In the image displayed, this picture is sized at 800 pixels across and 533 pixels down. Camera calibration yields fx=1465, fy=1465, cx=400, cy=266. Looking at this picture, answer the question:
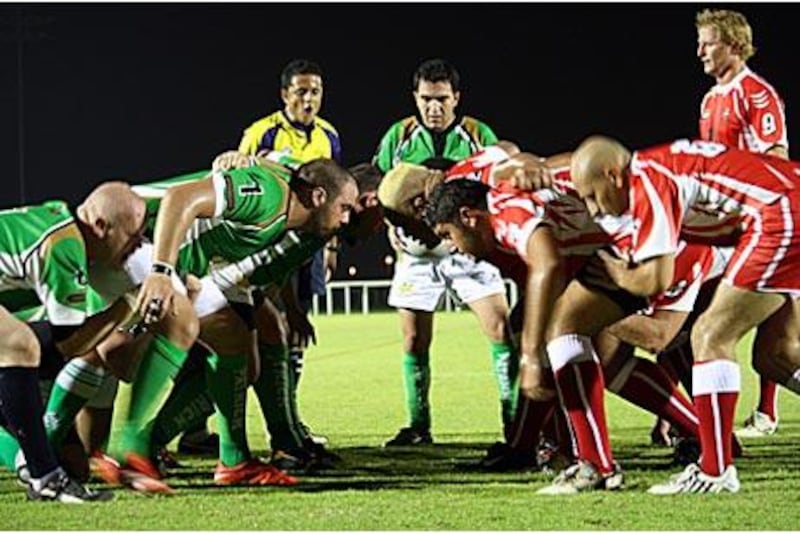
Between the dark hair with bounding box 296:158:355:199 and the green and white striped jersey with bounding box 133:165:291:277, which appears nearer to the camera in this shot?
the green and white striped jersey with bounding box 133:165:291:277

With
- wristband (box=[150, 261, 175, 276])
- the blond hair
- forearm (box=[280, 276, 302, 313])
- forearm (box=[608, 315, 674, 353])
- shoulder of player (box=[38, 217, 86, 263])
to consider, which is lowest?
forearm (box=[280, 276, 302, 313])

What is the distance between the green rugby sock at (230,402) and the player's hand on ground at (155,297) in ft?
2.60

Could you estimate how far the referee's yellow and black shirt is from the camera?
860cm

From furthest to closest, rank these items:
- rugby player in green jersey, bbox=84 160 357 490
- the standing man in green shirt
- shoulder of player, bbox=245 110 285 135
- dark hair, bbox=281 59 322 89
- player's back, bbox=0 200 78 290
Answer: shoulder of player, bbox=245 110 285 135
dark hair, bbox=281 59 322 89
the standing man in green shirt
rugby player in green jersey, bbox=84 160 357 490
player's back, bbox=0 200 78 290

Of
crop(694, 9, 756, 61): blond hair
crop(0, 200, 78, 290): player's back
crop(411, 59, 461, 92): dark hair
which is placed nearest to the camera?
crop(0, 200, 78, 290): player's back

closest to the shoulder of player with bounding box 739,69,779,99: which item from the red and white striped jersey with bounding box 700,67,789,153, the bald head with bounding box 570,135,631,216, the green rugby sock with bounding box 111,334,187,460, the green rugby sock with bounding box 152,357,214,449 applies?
the red and white striped jersey with bounding box 700,67,789,153

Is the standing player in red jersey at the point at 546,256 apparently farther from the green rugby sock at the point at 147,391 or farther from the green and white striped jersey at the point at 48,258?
the green and white striped jersey at the point at 48,258

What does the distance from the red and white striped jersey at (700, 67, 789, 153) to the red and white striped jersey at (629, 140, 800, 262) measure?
1496mm

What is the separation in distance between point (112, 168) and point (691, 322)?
26.1 metres

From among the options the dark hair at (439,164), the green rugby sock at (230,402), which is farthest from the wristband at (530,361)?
the dark hair at (439,164)

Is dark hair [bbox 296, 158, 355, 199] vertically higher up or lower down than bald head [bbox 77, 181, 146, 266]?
higher up

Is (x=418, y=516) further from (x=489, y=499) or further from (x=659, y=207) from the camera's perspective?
(x=659, y=207)

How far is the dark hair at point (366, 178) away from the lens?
21.7ft

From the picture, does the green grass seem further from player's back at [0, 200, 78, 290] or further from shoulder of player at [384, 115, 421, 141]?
shoulder of player at [384, 115, 421, 141]
